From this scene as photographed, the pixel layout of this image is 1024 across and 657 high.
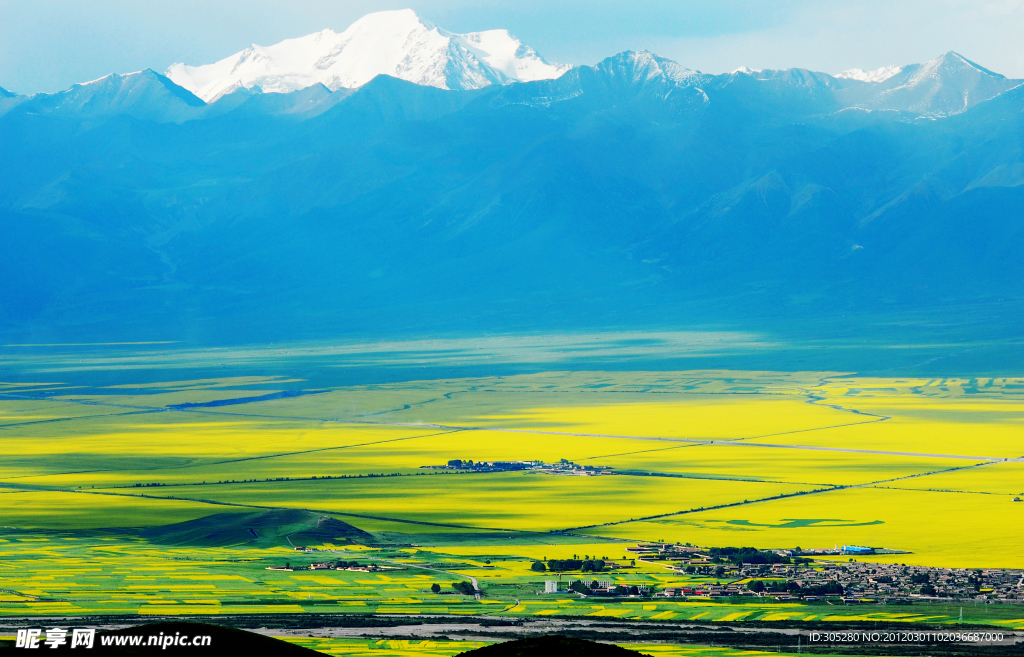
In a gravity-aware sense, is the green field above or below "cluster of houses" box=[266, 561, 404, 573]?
above

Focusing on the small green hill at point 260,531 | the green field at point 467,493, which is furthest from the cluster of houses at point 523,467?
the small green hill at point 260,531

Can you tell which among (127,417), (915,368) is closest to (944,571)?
(127,417)

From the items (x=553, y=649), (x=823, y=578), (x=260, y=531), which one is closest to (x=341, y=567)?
(x=260, y=531)

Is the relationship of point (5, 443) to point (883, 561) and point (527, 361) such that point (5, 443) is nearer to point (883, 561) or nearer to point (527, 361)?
point (883, 561)

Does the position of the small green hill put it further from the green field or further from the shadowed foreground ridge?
the shadowed foreground ridge

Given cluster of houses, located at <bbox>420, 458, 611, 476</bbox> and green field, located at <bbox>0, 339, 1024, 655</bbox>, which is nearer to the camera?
green field, located at <bbox>0, 339, 1024, 655</bbox>

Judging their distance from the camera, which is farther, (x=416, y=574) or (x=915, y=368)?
(x=915, y=368)

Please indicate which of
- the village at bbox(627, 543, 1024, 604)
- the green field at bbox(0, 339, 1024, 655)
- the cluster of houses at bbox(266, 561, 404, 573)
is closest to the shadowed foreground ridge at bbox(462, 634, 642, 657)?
the green field at bbox(0, 339, 1024, 655)
